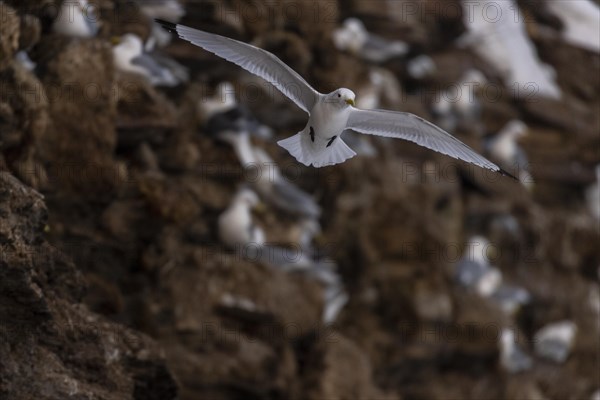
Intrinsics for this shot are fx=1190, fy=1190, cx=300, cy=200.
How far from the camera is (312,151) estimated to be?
7043 mm

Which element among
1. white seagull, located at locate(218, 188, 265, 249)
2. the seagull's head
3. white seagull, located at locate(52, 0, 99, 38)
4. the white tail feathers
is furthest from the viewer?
white seagull, located at locate(218, 188, 265, 249)

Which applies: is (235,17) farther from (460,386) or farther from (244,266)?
(460,386)

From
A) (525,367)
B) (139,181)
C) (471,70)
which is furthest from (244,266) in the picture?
(471,70)

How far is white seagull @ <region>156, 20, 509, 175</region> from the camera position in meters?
6.80

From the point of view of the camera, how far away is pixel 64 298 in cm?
648

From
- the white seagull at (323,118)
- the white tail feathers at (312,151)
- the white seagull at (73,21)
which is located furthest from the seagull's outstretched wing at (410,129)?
the white seagull at (73,21)

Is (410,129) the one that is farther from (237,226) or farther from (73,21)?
(237,226)

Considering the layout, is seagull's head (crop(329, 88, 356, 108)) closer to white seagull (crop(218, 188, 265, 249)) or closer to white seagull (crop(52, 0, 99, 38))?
white seagull (crop(52, 0, 99, 38))

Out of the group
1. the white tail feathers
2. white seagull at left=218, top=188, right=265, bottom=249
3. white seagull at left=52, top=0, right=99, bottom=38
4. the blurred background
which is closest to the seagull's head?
the white tail feathers

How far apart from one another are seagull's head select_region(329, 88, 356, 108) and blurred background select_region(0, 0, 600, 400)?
1.74 m

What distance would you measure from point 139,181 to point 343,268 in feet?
13.3

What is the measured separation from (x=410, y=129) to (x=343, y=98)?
0.77 metres

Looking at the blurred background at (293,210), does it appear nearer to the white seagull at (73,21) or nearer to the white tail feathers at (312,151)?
the white seagull at (73,21)

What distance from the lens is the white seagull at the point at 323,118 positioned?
6.80 metres
